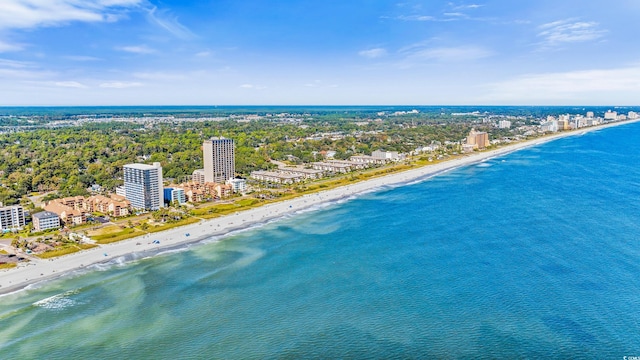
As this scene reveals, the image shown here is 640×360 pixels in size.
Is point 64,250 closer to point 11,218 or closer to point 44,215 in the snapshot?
point 44,215

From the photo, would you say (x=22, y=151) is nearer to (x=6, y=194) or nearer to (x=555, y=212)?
(x=6, y=194)

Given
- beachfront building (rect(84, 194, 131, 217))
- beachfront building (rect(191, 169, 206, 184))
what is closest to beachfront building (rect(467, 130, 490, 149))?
beachfront building (rect(191, 169, 206, 184))

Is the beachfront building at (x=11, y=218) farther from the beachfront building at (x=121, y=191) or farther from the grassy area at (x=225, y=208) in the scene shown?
the grassy area at (x=225, y=208)

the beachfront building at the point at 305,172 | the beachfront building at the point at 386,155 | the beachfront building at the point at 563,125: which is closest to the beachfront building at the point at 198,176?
the beachfront building at the point at 305,172

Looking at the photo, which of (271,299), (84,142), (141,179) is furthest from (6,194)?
(84,142)

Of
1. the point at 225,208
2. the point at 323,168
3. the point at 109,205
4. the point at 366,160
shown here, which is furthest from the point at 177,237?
the point at 366,160

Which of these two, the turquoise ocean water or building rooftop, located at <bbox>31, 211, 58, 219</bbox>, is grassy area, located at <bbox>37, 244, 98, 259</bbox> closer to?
the turquoise ocean water
